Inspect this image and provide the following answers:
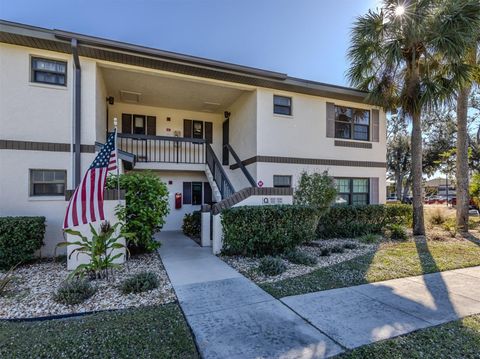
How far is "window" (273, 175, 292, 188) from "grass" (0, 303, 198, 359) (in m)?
7.88

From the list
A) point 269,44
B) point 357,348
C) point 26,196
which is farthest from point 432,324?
point 269,44

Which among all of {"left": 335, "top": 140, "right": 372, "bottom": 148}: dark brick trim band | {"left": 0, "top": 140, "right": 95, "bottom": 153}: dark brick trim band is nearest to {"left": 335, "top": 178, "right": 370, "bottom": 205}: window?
{"left": 335, "top": 140, "right": 372, "bottom": 148}: dark brick trim band

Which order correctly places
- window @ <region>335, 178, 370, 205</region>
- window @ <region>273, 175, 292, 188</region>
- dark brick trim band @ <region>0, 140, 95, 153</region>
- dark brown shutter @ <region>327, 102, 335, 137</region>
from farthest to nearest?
window @ <region>335, 178, 370, 205</region>, dark brown shutter @ <region>327, 102, 335, 137</region>, window @ <region>273, 175, 292, 188</region>, dark brick trim band @ <region>0, 140, 95, 153</region>

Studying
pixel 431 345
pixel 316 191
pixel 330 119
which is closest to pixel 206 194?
pixel 316 191

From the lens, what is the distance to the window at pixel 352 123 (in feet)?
42.3

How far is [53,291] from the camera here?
5.20 meters

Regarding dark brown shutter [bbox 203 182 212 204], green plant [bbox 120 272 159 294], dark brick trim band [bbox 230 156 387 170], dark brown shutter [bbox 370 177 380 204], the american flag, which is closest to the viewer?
green plant [bbox 120 272 159 294]

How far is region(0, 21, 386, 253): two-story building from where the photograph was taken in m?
7.91

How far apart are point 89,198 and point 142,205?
1.97 m

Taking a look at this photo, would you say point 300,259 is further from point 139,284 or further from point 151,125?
point 151,125

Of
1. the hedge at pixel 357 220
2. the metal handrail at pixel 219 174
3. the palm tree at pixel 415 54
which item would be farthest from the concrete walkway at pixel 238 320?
the palm tree at pixel 415 54

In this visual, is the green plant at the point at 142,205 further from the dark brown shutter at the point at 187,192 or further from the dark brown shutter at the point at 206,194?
the dark brown shutter at the point at 206,194

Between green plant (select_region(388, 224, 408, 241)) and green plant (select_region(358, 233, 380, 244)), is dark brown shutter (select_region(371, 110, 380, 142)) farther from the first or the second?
green plant (select_region(358, 233, 380, 244))

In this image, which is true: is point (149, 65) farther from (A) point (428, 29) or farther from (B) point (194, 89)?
(A) point (428, 29)
